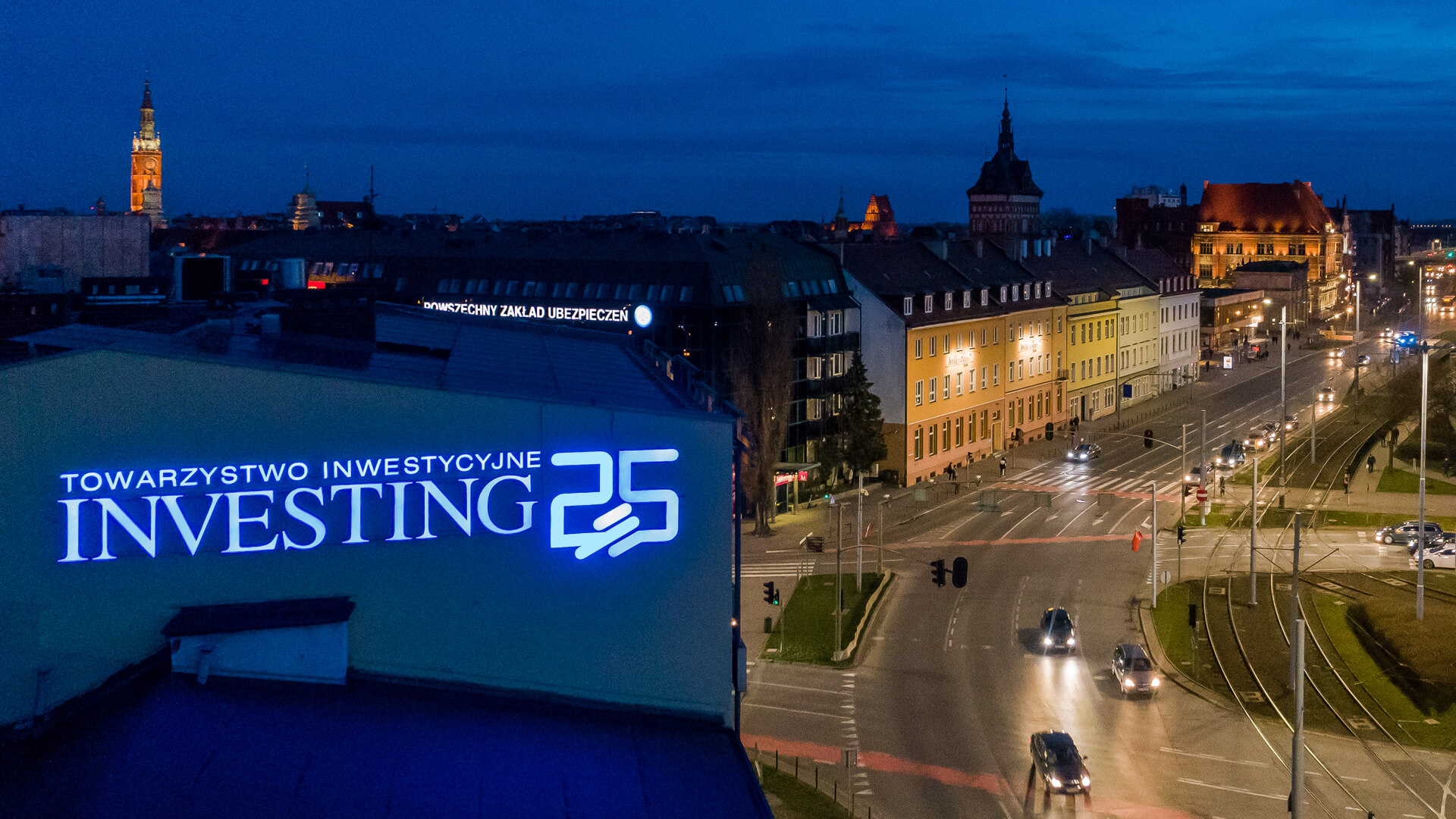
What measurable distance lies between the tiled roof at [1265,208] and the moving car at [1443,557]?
13520cm

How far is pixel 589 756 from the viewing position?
18.1 meters

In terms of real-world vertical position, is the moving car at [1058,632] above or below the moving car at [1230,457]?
below

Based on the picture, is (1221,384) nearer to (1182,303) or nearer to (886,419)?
(1182,303)

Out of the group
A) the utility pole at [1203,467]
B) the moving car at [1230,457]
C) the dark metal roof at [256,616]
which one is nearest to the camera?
the dark metal roof at [256,616]

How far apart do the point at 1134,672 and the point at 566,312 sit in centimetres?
A: 3411

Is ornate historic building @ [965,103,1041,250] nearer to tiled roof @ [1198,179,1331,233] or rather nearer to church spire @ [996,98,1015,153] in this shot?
church spire @ [996,98,1015,153]

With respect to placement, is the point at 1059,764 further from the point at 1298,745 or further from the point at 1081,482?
the point at 1081,482

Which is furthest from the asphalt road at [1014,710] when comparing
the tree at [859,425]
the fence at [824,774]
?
the tree at [859,425]

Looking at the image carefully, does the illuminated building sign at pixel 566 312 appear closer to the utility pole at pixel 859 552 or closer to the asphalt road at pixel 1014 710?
the asphalt road at pixel 1014 710

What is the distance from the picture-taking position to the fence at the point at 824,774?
3006cm

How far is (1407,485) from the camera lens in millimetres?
68188

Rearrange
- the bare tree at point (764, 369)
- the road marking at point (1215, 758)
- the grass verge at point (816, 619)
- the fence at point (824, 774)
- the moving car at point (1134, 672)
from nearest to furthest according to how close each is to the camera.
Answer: the fence at point (824, 774)
the road marking at point (1215, 758)
the moving car at point (1134, 672)
the grass verge at point (816, 619)
the bare tree at point (764, 369)

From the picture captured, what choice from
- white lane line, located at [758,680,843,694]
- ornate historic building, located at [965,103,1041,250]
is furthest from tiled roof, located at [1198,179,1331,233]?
white lane line, located at [758,680,843,694]

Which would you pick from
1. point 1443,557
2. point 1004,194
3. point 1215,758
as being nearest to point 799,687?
point 1215,758
